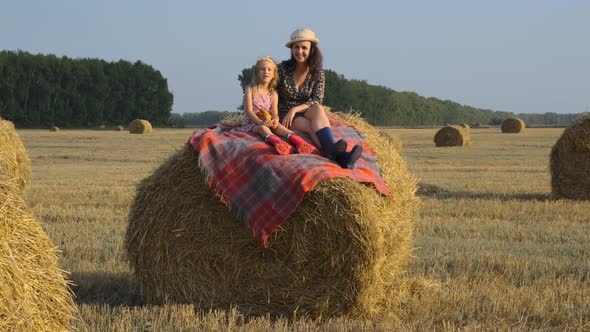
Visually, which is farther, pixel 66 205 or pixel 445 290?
pixel 66 205

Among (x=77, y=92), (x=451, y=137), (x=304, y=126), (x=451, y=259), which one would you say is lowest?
(x=451, y=259)

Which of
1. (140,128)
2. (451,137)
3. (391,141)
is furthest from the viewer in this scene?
(140,128)

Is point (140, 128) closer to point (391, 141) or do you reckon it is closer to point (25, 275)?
point (391, 141)

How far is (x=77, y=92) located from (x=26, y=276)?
63.4 meters

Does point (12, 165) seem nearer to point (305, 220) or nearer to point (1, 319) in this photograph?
point (305, 220)

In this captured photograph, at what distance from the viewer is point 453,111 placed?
118 meters

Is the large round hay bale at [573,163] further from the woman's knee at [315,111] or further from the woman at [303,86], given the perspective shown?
the woman's knee at [315,111]

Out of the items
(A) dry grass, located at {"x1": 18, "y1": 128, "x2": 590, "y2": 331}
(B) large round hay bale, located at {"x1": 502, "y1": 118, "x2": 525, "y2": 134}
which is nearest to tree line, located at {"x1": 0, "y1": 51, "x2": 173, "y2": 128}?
(B) large round hay bale, located at {"x1": 502, "y1": 118, "x2": 525, "y2": 134}

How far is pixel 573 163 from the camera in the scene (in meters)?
13.8

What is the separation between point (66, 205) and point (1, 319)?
8.47 m

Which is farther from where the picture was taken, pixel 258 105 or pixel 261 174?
pixel 258 105

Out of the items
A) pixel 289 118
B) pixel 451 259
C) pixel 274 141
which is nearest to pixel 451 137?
pixel 451 259

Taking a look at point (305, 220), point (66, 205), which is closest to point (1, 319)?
point (305, 220)

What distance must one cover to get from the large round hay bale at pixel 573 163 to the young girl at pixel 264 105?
8653 millimetres
